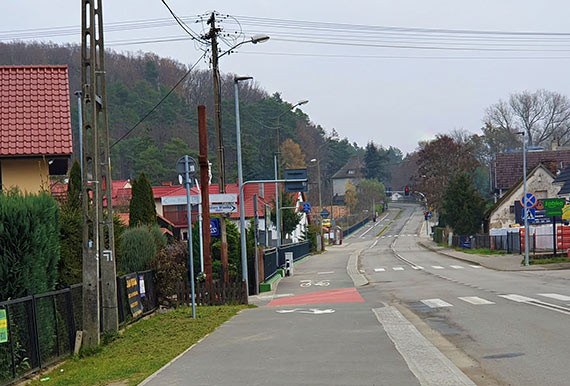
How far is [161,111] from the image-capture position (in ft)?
306

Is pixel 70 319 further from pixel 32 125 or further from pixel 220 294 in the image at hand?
pixel 220 294

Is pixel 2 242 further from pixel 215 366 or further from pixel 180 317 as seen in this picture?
pixel 180 317

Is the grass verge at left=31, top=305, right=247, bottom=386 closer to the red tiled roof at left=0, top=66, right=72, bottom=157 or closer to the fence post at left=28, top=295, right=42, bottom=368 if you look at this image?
the fence post at left=28, top=295, right=42, bottom=368

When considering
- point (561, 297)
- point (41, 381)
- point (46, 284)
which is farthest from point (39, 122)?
point (561, 297)

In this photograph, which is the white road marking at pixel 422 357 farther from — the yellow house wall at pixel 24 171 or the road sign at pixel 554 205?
the road sign at pixel 554 205

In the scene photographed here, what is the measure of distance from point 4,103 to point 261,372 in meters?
15.1

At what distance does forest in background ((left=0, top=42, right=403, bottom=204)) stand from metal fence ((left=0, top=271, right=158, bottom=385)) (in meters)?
56.2

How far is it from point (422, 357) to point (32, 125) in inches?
567

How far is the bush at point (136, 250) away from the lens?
22.2 m

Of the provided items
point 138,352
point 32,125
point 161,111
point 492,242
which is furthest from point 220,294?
point 161,111

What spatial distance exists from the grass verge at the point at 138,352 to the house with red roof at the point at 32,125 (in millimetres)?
5234

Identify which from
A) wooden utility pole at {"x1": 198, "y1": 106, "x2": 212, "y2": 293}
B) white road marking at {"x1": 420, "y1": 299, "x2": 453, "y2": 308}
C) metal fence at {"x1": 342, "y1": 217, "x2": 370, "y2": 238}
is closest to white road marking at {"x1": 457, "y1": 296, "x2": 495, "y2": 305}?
white road marking at {"x1": 420, "y1": 299, "x2": 453, "y2": 308}

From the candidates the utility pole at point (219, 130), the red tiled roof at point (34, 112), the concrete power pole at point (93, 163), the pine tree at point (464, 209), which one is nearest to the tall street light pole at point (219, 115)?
the utility pole at point (219, 130)

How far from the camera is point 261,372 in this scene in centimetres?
999
